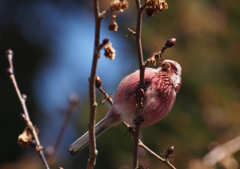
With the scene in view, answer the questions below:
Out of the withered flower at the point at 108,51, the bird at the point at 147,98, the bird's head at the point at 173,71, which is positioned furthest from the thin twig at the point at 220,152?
the withered flower at the point at 108,51

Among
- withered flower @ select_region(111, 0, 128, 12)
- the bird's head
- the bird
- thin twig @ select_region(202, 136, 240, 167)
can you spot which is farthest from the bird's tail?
withered flower @ select_region(111, 0, 128, 12)

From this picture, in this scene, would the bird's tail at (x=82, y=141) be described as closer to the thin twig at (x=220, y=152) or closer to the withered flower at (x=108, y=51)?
the thin twig at (x=220, y=152)

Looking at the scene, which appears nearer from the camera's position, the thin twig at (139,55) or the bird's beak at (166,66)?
the thin twig at (139,55)

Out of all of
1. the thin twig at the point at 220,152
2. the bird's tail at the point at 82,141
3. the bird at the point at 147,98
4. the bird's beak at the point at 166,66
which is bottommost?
the thin twig at the point at 220,152

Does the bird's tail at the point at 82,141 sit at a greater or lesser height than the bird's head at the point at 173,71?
lesser

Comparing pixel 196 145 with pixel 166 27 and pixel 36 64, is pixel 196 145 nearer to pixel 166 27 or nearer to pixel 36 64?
pixel 166 27

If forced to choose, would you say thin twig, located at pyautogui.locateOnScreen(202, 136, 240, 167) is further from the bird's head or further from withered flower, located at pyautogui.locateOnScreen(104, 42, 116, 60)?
withered flower, located at pyautogui.locateOnScreen(104, 42, 116, 60)

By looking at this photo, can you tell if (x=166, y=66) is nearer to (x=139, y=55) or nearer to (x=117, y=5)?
(x=139, y=55)

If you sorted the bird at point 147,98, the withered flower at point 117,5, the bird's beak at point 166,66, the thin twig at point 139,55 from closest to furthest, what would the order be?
the withered flower at point 117,5, the thin twig at point 139,55, the bird at point 147,98, the bird's beak at point 166,66

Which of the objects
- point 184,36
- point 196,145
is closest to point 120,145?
point 196,145
